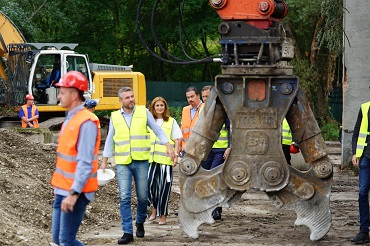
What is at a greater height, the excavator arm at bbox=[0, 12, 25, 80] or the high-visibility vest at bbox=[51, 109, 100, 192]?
the excavator arm at bbox=[0, 12, 25, 80]

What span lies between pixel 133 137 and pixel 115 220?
2.59 meters

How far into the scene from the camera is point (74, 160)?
7.87 m

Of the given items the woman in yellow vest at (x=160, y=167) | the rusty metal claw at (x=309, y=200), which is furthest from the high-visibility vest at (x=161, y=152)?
the rusty metal claw at (x=309, y=200)

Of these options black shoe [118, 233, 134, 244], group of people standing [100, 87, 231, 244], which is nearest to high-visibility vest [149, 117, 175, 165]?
group of people standing [100, 87, 231, 244]

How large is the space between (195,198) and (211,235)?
2.02 feet

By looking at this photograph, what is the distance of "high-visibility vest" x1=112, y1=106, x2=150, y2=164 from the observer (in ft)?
38.6

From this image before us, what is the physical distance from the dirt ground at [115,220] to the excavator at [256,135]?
0.45 metres

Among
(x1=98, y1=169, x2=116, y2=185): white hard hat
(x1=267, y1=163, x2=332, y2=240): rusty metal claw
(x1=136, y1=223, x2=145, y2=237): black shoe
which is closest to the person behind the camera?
(x1=98, y1=169, x2=116, y2=185): white hard hat

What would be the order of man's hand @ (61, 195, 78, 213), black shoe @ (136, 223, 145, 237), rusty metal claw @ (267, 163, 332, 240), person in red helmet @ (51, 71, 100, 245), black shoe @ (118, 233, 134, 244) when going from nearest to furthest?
1. man's hand @ (61, 195, 78, 213)
2. person in red helmet @ (51, 71, 100, 245)
3. black shoe @ (118, 233, 134, 244)
4. rusty metal claw @ (267, 163, 332, 240)
5. black shoe @ (136, 223, 145, 237)

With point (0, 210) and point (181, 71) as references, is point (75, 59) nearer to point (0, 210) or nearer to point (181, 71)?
point (0, 210)

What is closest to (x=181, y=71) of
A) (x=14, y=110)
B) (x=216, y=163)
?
(x=14, y=110)

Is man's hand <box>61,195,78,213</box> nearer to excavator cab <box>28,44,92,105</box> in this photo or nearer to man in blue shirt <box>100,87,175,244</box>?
man in blue shirt <box>100,87,175,244</box>

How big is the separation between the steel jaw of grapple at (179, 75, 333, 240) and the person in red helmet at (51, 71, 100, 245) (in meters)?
4.34

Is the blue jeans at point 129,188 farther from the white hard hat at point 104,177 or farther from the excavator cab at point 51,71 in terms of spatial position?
the excavator cab at point 51,71
